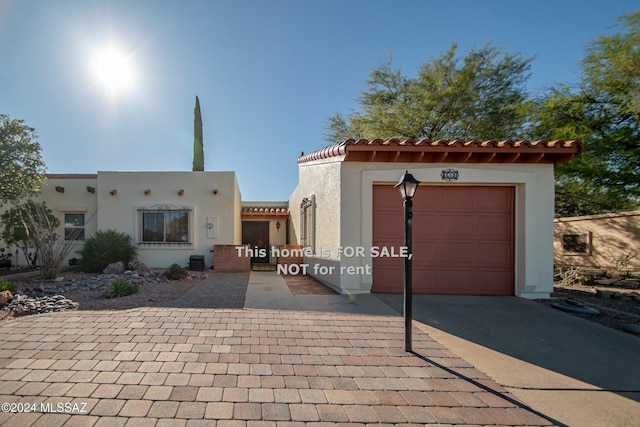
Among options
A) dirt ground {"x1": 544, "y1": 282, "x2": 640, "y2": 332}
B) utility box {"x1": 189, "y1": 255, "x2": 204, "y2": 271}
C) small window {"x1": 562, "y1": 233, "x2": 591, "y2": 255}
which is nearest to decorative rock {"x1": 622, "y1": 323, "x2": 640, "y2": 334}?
dirt ground {"x1": 544, "y1": 282, "x2": 640, "y2": 332}

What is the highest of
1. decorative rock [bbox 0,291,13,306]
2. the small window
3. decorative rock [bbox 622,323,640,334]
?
the small window

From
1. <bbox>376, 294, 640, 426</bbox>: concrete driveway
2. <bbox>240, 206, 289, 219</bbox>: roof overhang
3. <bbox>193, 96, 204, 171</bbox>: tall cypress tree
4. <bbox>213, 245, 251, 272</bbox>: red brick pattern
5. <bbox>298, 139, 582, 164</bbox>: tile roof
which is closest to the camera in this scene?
<bbox>376, 294, 640, 426</bbox>: concrete driveway

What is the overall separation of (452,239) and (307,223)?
16.3ft

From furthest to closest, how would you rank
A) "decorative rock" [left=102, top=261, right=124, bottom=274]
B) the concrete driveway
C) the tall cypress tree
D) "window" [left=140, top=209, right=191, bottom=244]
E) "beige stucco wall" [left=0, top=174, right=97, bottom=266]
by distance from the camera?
the tall cypress tree, "beige stucco wall" [left=0, top=174, right=97, bottom=266], "window" [left=140, top=209, right=191, bottom=244], "decorative rock" [left=102, top=261, right=124, bottom=274], the concrete driveway

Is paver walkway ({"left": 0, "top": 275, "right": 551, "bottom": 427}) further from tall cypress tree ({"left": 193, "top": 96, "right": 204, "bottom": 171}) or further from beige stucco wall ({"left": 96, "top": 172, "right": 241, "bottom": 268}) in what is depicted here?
tall cypress tree ({"left": 193, "top": 96, "right": 204, "bottom": 171})

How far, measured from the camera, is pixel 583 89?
10875 mm

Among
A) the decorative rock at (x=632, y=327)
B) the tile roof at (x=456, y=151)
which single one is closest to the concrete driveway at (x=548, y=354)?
the decorative rock at (x=632, y=327)

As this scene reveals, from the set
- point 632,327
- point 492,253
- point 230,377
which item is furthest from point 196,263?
point 632,327

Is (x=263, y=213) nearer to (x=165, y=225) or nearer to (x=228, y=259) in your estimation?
(x=228, y=259)

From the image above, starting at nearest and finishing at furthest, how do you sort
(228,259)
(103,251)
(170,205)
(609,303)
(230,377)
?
(230,377), (609,303), (103,251), (228,259), (170,205)

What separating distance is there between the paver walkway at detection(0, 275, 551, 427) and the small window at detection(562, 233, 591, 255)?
1105cm

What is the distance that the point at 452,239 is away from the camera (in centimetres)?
744

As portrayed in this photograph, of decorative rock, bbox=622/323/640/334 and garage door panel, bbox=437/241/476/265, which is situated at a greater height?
garage door panel, bbox=437/241/476/265

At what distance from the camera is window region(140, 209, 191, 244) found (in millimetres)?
12617
